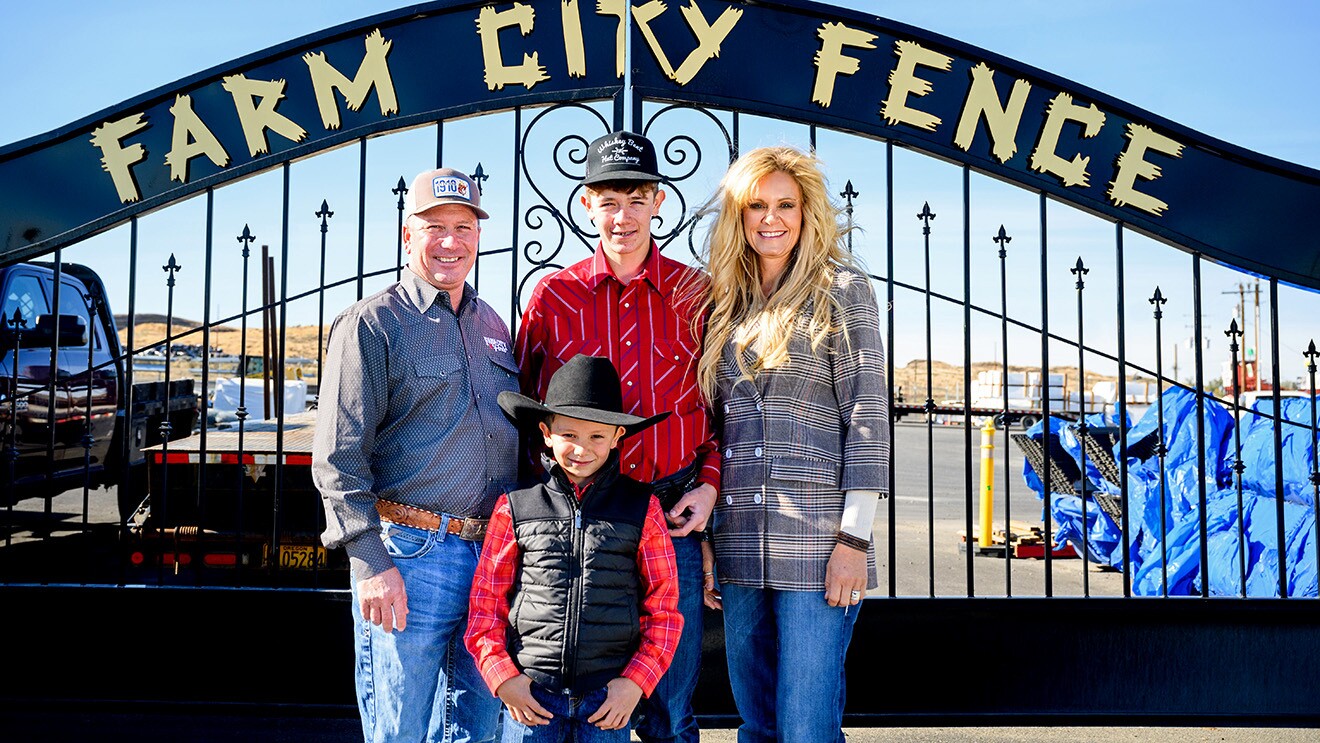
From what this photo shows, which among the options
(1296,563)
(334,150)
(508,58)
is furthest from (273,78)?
(1296,563)

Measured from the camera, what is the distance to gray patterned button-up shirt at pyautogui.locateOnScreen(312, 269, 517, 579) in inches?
93.2

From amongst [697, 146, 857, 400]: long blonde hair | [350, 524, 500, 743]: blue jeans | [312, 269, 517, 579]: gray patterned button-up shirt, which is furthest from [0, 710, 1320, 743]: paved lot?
[697, 146, 857, 400]: long blonde hair

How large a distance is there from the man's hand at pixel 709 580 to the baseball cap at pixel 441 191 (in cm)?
124

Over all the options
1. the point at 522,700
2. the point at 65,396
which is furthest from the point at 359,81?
the point at 65,396

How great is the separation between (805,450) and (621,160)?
3.41 feet

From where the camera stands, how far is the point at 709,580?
8.79 ft

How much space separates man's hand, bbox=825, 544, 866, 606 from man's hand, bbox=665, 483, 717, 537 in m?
0.38

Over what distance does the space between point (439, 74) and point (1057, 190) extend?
2729 millimetres

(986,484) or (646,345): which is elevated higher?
(646,345)

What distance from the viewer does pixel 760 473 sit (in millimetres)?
2502

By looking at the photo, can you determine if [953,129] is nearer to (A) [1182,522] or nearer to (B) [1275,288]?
(B) [1275,288]

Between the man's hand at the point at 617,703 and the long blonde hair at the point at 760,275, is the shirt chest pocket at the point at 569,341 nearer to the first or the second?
A: the long blonde hair at the point at 760,275

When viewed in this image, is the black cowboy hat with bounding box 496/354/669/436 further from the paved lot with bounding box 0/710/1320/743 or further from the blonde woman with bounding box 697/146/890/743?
the paved lot with bounding box 0/710/1320/743

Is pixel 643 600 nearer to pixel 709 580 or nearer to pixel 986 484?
pixel 709 580
